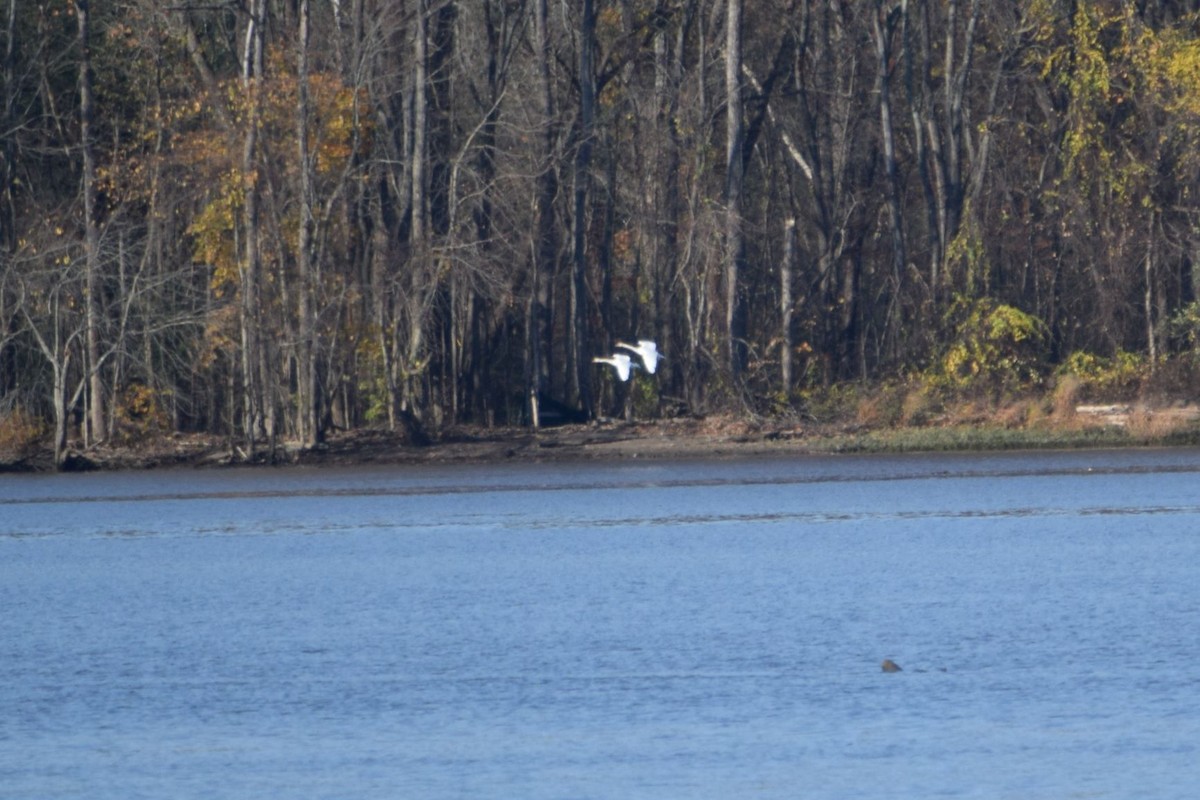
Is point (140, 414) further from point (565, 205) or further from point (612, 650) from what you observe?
point (612, 650)

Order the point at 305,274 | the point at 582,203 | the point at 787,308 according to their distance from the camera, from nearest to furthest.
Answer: the point at 305,274
the point at 582,203
the point at 787,308

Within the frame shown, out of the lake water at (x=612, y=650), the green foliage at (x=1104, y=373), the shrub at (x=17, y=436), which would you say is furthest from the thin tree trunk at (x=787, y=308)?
the shrub at (x=17, y=436)

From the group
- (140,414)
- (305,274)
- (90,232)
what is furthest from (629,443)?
(90,232)

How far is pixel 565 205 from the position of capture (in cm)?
4088

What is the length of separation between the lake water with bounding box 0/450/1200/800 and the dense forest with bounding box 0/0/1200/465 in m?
7.87

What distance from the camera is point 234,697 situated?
13.6 m

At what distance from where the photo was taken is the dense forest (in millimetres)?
35781

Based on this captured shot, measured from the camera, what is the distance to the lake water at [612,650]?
11.1 m

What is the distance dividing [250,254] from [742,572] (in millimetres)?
17387

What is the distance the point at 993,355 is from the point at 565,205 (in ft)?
30.4

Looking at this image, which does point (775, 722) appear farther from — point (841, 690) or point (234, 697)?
point (234, 697)

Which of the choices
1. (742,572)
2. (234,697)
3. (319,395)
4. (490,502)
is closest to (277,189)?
(319,395)

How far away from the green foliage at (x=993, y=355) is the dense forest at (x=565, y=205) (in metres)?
0.07

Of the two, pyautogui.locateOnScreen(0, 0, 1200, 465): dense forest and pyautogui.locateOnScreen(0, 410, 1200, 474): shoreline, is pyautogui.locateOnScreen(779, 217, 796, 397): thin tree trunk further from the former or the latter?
pyautogui.locateOnScreen(0, 410, 1200, 474): shoreline
